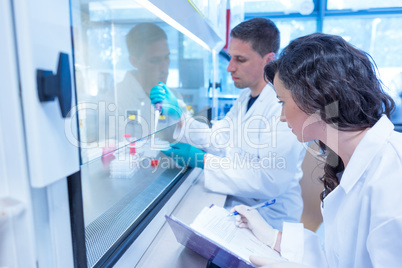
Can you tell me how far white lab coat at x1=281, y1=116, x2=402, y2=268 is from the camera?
0.56 meters

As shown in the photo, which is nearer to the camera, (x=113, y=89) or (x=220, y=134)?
(x=113, y=89)

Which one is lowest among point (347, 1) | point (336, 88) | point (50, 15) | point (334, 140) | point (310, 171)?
point (310, 171)

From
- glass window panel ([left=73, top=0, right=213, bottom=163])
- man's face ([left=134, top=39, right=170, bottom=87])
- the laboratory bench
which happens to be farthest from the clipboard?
man's face ([left=134, top=39, right=170, bottom=87])

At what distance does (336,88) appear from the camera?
672 mm

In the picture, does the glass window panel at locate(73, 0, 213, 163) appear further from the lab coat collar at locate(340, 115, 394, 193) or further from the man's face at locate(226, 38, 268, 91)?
the lab coat collar at locate(340, 115, 394, 193)

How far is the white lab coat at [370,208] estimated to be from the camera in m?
0.56

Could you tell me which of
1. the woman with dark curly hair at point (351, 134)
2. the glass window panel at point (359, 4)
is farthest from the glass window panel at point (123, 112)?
the glass window panel at point (359, 4)

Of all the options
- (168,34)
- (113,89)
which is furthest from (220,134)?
(113,89)

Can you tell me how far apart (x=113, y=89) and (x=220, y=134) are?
0.82m

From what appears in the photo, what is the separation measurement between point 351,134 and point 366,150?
79 millimetres

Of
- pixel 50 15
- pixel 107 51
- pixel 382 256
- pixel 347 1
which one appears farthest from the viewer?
pixel 347 1

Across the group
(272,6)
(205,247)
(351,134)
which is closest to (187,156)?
(205,247)

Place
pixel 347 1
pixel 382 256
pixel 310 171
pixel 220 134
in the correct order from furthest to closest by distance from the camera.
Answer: pixel 347 1
pixel 220 134
pixel 310 171
pixel 382 256

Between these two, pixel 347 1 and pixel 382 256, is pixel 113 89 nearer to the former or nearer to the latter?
pixel 382 256
